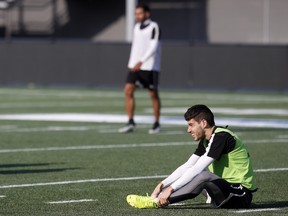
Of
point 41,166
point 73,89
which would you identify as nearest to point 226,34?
point 73,89

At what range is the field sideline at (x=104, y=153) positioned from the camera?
9367mm

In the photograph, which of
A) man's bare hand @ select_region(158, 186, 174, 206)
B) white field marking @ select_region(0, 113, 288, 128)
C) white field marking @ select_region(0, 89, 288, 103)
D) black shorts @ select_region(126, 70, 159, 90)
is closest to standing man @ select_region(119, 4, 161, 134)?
black shorts @ select_region(126, 70, 159, 90)

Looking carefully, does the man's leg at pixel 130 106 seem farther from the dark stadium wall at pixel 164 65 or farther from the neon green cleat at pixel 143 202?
the dark stadium wall at pixel 164 65

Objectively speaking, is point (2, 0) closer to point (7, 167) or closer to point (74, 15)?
point (74, 15)

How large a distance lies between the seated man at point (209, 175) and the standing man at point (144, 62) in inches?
333

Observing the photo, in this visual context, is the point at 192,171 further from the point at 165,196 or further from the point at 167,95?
the point at 167,95

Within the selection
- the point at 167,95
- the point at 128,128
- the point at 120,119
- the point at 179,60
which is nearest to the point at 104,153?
the point at 128,128

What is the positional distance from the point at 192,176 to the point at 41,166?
3.88 m

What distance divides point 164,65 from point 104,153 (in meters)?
19.1

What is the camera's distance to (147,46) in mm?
Result: 17984

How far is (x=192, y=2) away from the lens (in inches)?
1635

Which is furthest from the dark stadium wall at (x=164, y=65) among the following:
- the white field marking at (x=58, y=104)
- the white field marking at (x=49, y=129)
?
the white field marking at (x=49, y=129)

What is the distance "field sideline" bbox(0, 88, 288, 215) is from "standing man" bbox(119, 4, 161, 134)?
64 centimetres

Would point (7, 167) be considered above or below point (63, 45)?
above
